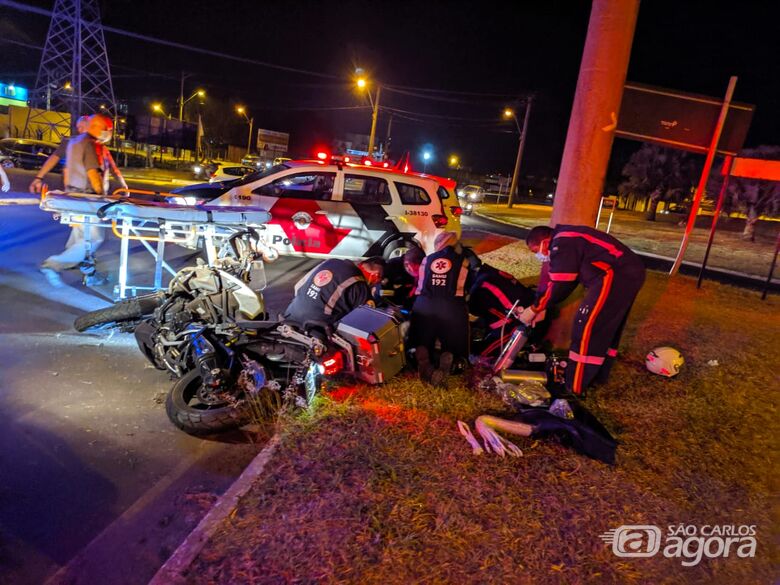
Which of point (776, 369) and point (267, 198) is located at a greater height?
point (267, 198)

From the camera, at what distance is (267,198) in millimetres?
8477

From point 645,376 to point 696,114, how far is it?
10.0 ft

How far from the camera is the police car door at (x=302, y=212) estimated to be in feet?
27.8

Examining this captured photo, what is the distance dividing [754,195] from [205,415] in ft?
102

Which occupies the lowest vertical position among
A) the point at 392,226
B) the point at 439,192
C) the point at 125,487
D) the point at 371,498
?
the point at 125,487

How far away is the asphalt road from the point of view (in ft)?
8.77

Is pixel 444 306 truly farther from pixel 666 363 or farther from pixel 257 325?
pixel 666 363

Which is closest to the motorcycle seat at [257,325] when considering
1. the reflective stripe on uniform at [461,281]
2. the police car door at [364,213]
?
the reflective stripe on uniform at [461,281]

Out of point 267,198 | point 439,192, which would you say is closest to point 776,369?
point 439,192

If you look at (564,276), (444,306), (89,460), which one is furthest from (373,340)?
(89,460)

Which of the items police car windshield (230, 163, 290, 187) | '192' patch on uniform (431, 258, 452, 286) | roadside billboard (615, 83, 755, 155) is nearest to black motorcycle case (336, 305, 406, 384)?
'192' patch on uniform (431, 258, 452, 286)

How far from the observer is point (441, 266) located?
462 centimetres

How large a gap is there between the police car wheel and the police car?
0.02 metres

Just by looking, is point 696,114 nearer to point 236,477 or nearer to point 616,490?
point 616,490
